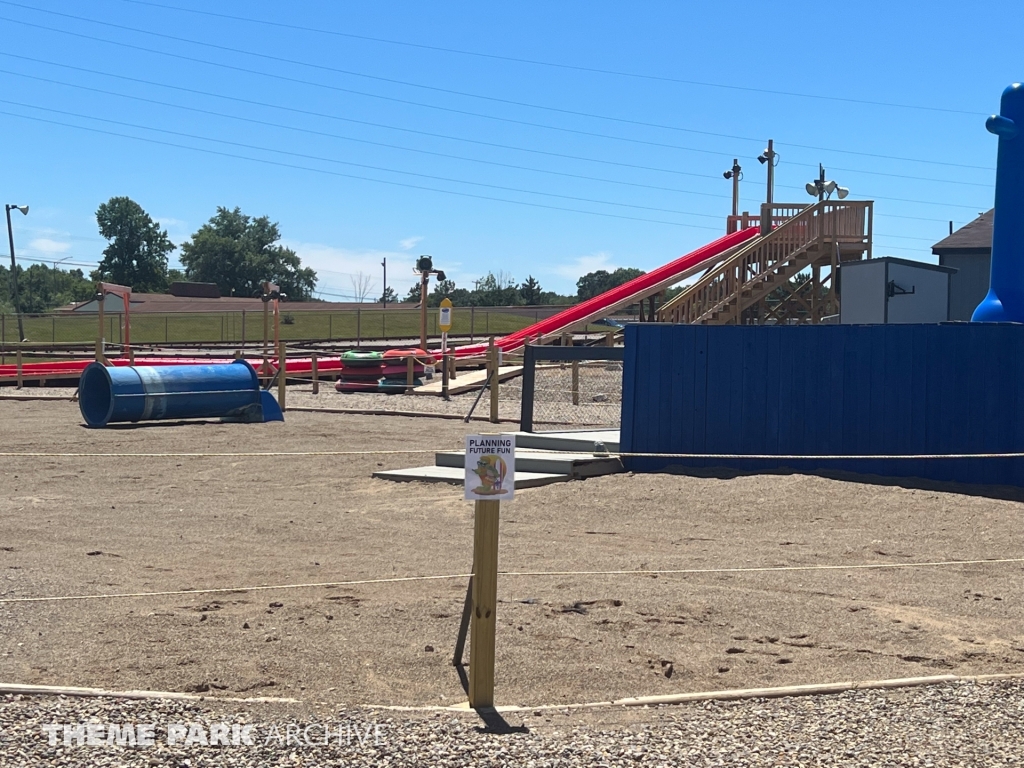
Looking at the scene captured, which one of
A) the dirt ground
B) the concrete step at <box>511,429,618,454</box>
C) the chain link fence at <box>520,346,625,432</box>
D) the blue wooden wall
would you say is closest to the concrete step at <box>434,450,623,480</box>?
the blue wooden wall

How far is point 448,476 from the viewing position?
1416cm

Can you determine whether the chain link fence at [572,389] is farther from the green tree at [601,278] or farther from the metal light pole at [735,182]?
the green tree at [601,278]

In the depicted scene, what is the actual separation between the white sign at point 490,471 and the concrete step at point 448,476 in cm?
749

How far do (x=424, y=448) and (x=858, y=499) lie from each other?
23.7 feet

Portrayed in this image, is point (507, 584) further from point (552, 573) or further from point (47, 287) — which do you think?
point (47, 287)

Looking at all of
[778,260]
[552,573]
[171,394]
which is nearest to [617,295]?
[778,260]

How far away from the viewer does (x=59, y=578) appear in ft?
28.8

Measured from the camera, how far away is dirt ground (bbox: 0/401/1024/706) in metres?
6.57

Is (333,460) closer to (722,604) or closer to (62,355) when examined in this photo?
(722,604)

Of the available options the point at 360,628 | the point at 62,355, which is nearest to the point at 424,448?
the point at 360,628

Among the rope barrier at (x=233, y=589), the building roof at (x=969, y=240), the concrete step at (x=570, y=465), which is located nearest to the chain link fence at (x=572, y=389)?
the concrete step at (x=570, y=465)

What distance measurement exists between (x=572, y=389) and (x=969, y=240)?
13061mm

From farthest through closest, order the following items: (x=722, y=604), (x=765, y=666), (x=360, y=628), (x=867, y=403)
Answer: (x=867, y=403), (x=722, y=604), (x=360, y=628), (x=765, y=666)

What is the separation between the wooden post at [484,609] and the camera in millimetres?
5887
